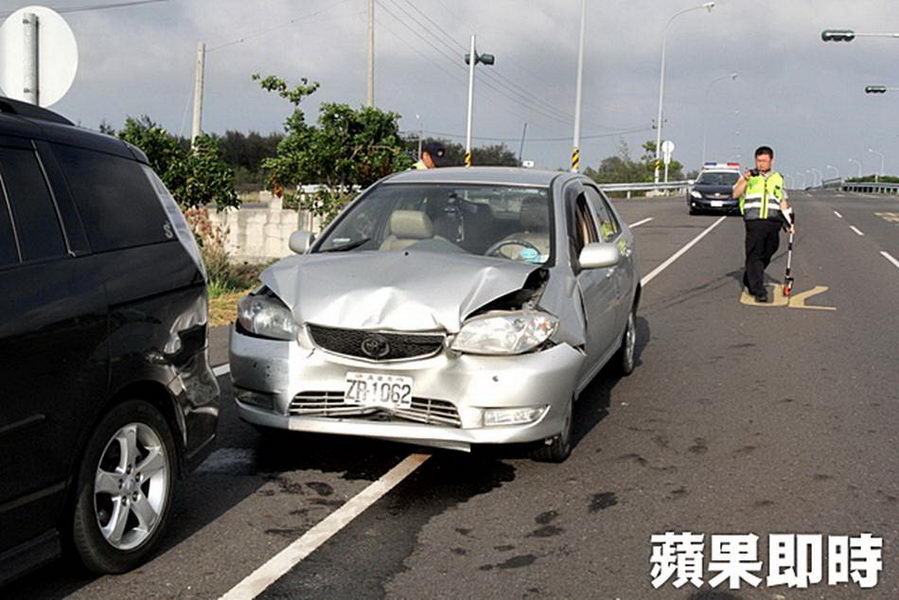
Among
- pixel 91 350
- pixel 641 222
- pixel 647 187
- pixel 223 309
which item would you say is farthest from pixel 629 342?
pixel 647 187

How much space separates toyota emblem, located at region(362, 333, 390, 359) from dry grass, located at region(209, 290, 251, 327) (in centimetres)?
463

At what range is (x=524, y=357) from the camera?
518 cm

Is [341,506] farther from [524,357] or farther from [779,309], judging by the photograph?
[779,309]

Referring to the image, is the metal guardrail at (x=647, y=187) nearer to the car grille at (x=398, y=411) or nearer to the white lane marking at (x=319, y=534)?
the white lane marking at (x=319, y=534)

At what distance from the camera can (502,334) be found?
5.18 m

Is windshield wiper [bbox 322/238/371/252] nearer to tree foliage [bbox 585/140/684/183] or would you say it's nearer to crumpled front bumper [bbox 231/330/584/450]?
crumpled front bumper [bbox 231/330/584/450]

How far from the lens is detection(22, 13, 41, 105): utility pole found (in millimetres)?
7449

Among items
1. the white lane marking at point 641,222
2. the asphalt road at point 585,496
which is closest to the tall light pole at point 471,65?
the white lane marking at point 641,222

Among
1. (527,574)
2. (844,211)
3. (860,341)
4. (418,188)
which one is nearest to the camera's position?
(527,574)

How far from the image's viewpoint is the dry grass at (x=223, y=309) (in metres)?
10.1

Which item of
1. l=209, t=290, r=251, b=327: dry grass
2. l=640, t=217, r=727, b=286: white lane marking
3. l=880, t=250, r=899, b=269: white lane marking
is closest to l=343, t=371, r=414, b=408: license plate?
l=209, t=290, r=251, b=327: dry grass

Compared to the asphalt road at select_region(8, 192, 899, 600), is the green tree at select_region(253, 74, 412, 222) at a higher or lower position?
higher

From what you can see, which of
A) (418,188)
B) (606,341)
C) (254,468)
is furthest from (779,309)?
(254,468)

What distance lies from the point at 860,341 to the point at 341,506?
7.09 m
